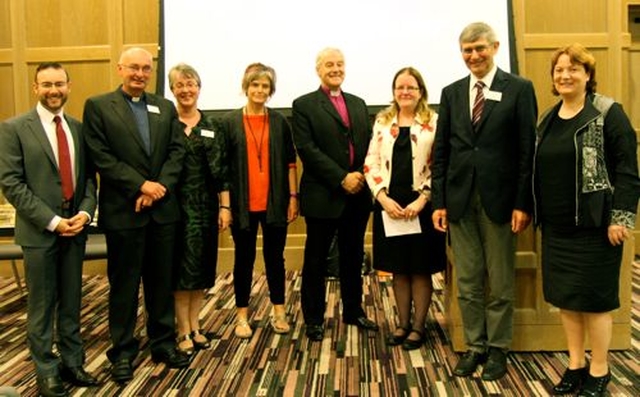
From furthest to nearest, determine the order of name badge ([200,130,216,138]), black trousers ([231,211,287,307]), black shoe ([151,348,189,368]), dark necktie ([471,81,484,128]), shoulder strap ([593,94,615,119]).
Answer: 1. black trousers ([231,211,287,307])
2. name badge ([200,130,216,138])
3. black shoe ([151,348,189,368])
4. dark necktie ([471,81,484,128])
5. shoulder strap ([593,94,615,119])

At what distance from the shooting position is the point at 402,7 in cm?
514

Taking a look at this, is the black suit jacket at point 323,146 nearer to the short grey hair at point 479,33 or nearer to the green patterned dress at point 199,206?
the green patterned dress at point 199,206

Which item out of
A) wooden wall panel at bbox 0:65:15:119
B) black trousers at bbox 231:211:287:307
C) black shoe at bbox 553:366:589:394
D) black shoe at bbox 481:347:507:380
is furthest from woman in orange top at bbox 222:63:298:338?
wooden wall panel at bbox 0:65:15:119

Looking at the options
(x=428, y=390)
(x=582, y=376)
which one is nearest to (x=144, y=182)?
(x=428, y=390)

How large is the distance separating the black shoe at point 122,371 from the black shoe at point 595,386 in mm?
2021

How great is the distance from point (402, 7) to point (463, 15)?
0.48 metres

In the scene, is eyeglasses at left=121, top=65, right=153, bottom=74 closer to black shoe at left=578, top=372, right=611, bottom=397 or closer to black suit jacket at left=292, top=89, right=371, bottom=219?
black suit jacket at left=292, top=89, right=371, bottom=219

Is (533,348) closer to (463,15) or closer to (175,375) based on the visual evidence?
(175,375)

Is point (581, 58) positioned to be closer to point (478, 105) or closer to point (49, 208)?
point (478, 105)

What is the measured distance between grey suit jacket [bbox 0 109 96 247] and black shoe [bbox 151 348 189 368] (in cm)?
82

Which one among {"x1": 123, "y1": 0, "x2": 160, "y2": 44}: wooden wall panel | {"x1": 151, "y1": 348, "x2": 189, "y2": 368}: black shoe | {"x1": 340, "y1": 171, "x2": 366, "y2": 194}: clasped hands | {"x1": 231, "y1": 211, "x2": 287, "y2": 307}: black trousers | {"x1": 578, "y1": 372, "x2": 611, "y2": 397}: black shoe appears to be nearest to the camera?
{"x1": 578, "y1": 372, "x2": 611, "y2": 397}: black shoe

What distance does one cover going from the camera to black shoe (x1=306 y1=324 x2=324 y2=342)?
358 centimetres

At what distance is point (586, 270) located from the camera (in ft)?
8.59

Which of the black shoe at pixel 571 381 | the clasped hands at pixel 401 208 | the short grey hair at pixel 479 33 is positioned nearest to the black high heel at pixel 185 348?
the clasped hands at pixel 401 208
